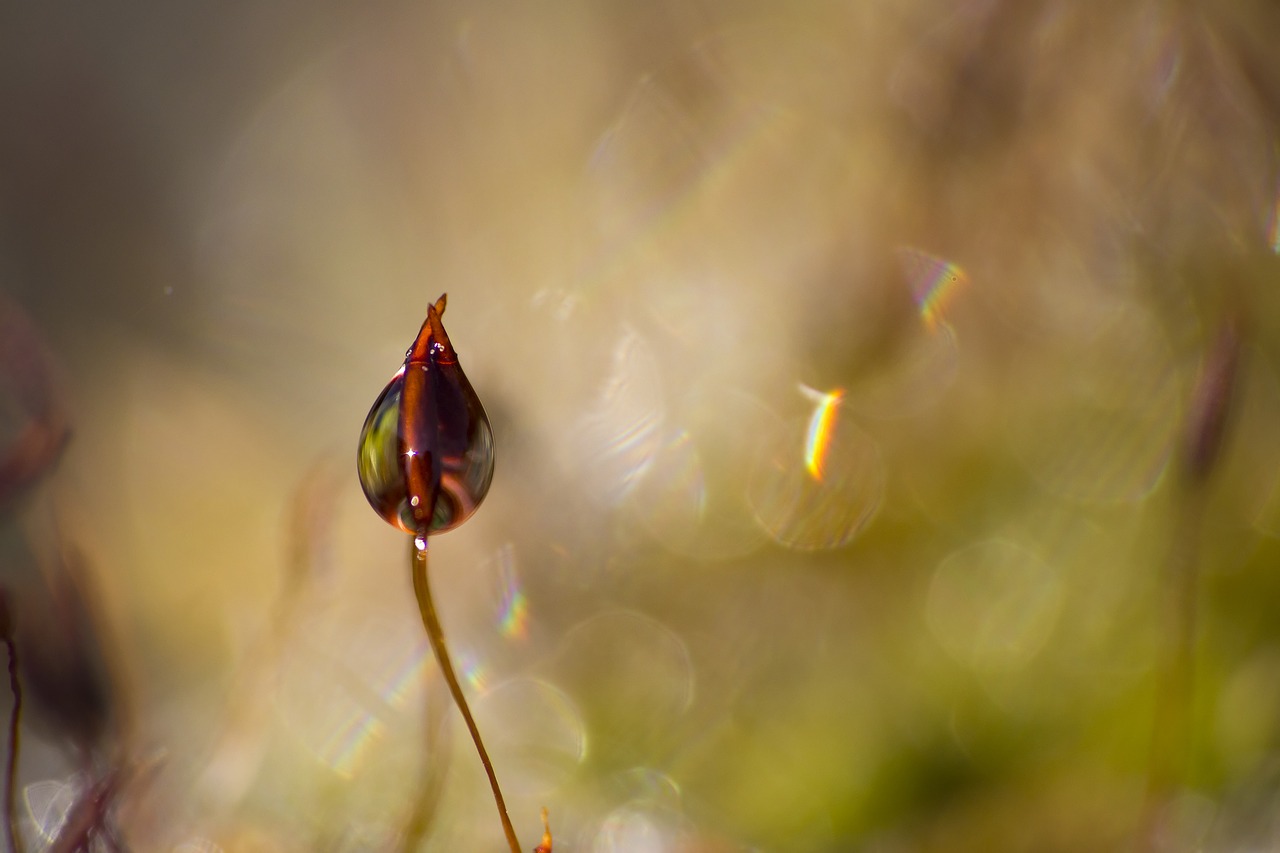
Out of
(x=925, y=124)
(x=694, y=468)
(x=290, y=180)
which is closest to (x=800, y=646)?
(x=694, y=468)

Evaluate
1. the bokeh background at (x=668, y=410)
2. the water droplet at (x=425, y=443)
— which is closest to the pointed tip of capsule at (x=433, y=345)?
the water droplet at (x=425, y=443)

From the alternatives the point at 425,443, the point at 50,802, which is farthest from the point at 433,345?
the point at 50,802

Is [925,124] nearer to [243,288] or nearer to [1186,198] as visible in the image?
[1186,198]

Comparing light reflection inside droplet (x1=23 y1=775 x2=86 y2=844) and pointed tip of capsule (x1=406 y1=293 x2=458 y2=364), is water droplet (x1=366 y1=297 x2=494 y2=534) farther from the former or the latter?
light reflection inside droplet (x1=23 y1=775 x2=86 y2=844)

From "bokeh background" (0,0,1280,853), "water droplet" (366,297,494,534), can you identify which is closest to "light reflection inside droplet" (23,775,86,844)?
"bokeh background" (0,0,1280,853)

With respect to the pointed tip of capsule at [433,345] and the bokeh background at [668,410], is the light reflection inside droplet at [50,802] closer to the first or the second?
the bokeh background at [668,410]

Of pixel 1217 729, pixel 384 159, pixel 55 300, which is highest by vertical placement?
pixel 384 159
